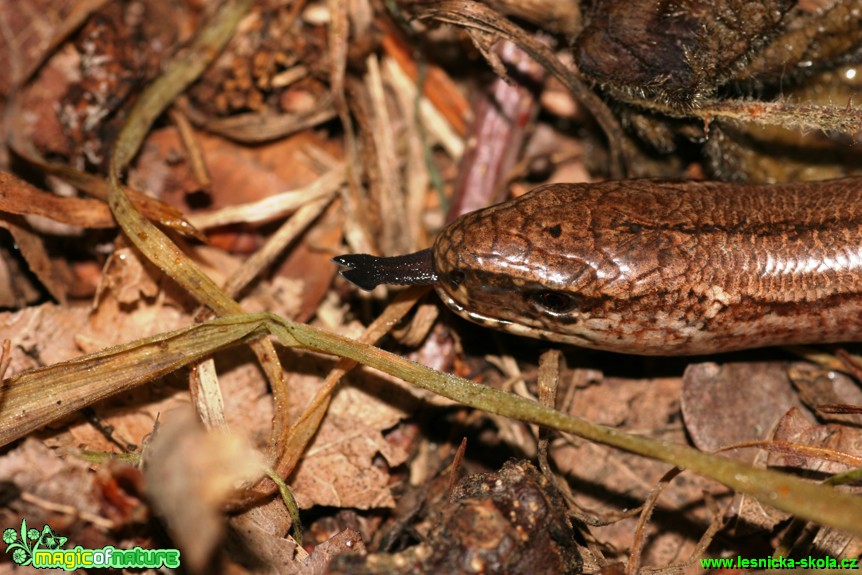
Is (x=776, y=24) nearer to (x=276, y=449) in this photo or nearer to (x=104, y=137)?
(x=276, y=449)

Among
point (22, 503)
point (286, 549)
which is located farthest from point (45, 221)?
point (286, 549)

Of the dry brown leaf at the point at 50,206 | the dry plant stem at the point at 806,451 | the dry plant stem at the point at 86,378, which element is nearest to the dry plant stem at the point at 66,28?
the dry brown leaf at the point at 50,206

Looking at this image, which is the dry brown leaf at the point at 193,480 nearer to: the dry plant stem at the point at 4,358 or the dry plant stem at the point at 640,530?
the dry plant stem at the point at 4,358

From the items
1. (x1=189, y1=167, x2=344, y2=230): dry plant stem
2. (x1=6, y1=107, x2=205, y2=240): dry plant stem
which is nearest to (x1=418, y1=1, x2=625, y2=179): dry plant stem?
(x1=189, y1=167, x2=344, y2=230): dry plant stem

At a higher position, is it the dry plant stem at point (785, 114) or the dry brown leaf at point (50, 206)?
the dry plant stem at point (785, 114)
